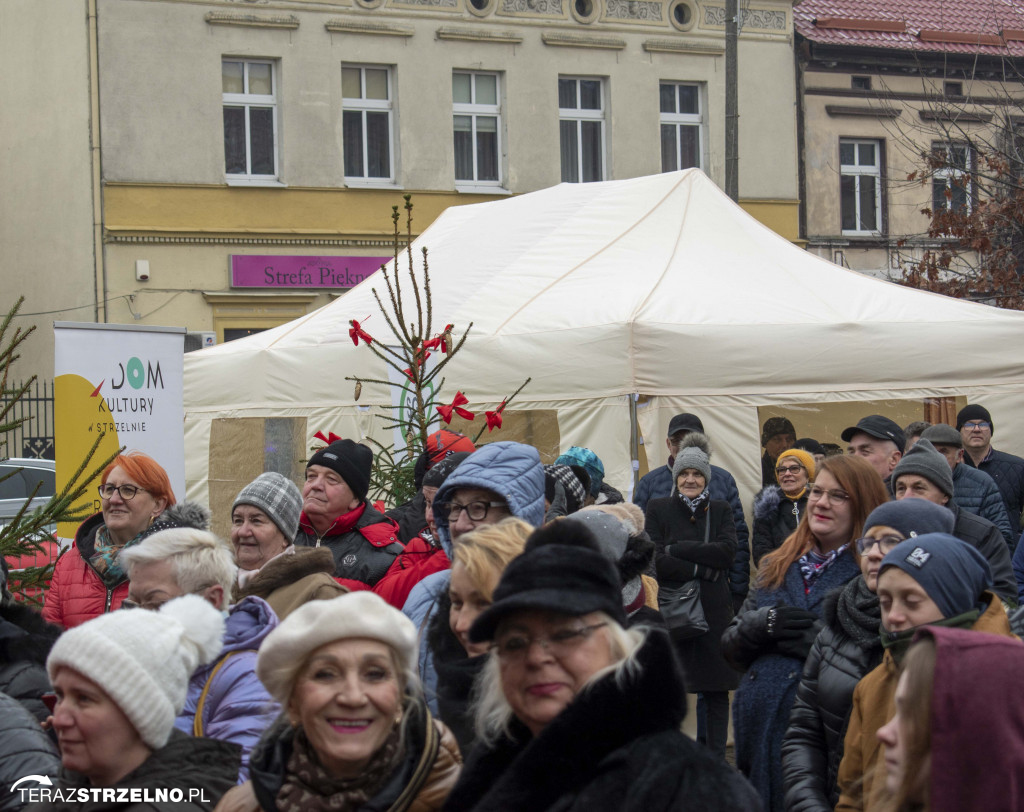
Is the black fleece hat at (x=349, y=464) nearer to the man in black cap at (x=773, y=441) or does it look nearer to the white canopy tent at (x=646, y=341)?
the white canopy tent at (x=646, y=341)

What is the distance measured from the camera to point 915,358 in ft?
31.8

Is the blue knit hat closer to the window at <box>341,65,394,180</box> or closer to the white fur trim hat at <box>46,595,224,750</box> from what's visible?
the white fur trim hat at <box>46,595,224,750</box>

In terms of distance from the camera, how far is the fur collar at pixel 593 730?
2098 millimetres

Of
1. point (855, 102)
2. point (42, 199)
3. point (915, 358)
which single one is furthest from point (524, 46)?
point (915, 358)

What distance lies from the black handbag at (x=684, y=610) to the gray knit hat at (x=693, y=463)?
2.14 ft

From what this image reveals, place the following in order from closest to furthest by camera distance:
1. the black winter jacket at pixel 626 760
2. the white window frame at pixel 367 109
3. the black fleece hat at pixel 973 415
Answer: the black winter jacket at pixel 626 760 → the black fleece hat at pixel 973 415 → the white window frame at pixel 367 109

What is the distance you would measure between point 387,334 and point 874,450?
16.7 feet

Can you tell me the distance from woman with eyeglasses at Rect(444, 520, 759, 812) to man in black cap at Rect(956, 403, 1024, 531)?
20.3 ft

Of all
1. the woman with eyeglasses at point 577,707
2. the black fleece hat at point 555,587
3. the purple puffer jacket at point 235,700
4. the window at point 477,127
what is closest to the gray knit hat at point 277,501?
the purple puffer jacket at point 235,700

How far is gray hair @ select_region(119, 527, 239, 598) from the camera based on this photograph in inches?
138

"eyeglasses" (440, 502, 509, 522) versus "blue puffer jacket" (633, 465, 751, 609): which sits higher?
"eyeglasses" (440, 502, 509, 522)

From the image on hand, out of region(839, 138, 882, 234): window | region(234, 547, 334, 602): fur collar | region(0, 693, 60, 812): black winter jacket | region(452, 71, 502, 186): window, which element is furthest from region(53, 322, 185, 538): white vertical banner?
region(839, 138, 882, 234): window

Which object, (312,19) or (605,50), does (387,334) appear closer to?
(312,19)

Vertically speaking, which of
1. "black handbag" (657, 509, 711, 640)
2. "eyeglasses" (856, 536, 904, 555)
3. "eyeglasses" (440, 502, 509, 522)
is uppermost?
"eyeglasses" (440, 502, 509, 522)
